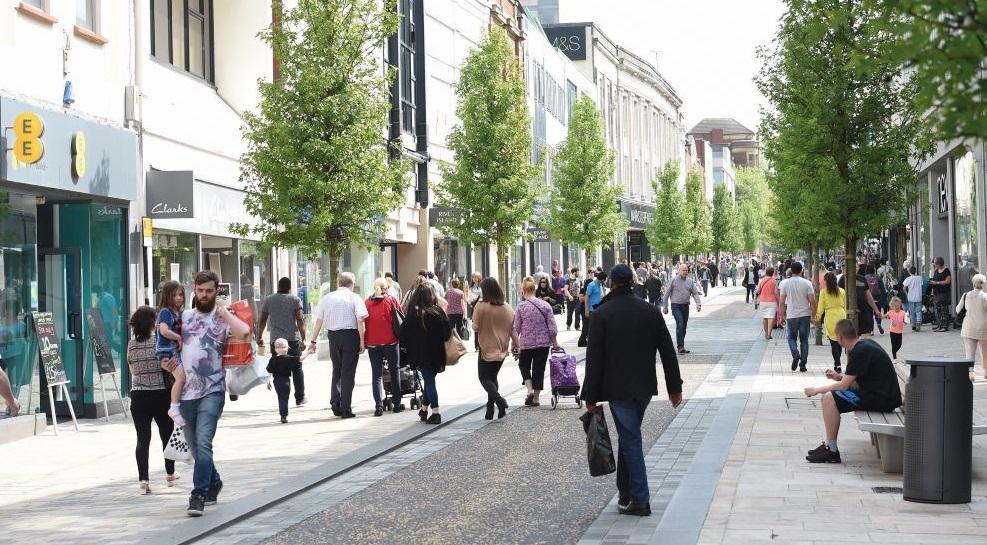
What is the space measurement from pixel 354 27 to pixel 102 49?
13.2 feet

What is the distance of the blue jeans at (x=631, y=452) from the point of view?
9.05m

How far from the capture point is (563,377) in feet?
56.4

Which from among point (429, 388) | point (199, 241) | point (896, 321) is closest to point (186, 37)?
point (199, 241)

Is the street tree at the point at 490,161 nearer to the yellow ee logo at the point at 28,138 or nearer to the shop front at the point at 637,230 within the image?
the yellow ee logo at the point at 28,138

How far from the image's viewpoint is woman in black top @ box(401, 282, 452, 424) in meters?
15.5

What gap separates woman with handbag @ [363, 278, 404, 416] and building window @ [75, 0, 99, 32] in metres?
5.17

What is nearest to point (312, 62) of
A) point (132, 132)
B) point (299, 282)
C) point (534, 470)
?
point (132, 132)

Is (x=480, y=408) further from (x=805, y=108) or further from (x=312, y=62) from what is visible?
(x=805, y=108)

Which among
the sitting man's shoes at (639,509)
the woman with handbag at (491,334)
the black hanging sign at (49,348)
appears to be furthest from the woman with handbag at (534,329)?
the sitting man's shoes at (639,509)

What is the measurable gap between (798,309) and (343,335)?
375 inches

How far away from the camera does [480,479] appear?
11.2m

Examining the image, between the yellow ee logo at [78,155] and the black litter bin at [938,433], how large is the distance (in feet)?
35.2

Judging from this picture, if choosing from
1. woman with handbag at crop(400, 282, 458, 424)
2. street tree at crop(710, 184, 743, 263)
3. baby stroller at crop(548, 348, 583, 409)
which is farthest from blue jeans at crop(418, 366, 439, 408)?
street tree at crop(710, 184, 743, 263)

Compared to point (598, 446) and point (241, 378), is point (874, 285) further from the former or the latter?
point (598, 446)
